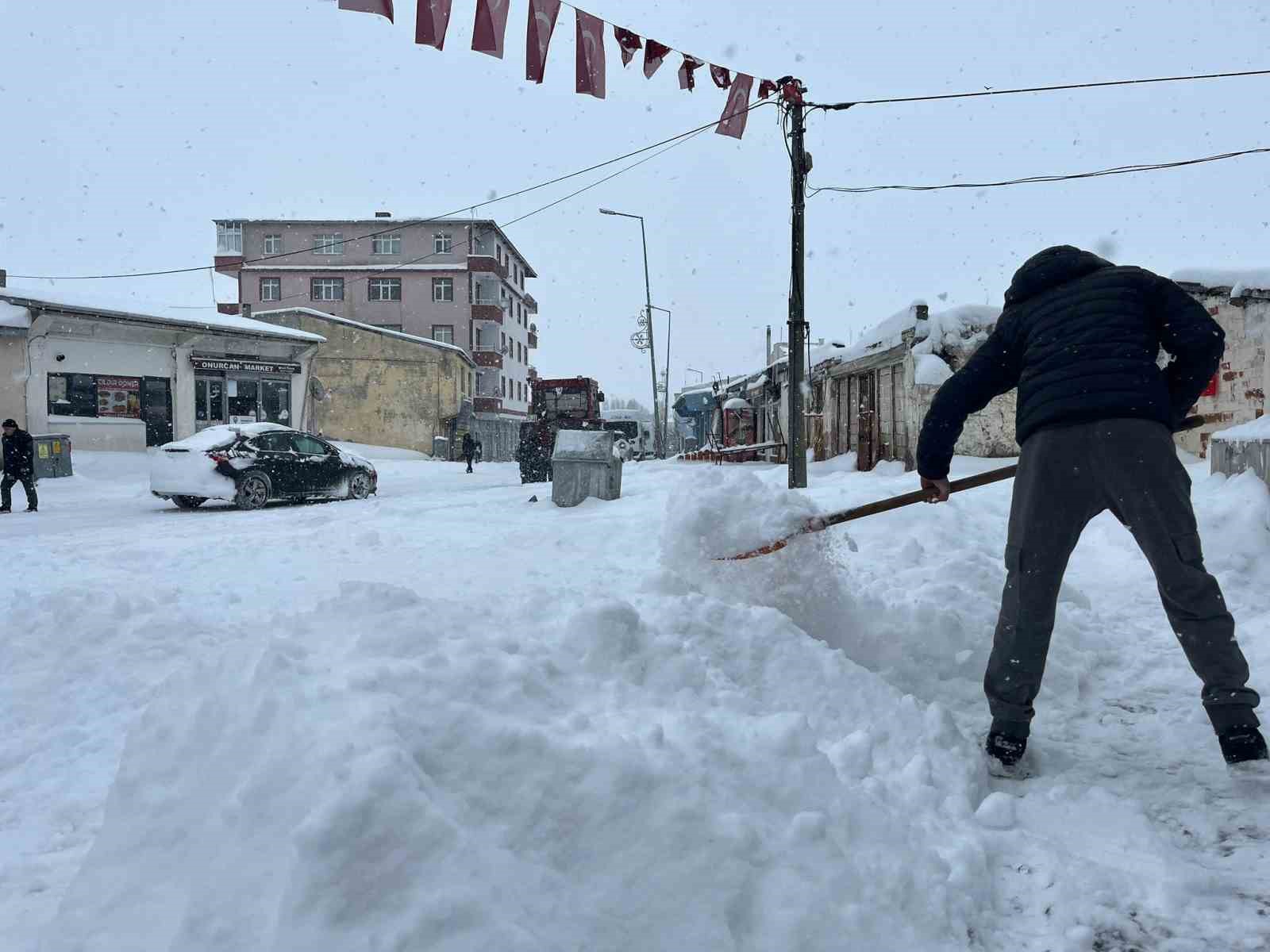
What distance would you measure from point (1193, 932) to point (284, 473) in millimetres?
13325

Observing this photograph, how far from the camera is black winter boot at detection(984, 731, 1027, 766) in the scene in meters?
2.60

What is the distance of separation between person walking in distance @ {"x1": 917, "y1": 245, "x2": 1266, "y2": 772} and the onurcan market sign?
2439cm

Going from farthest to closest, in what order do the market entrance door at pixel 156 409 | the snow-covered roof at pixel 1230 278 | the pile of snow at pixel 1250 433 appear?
the market entrance door at pixel 156 409 < the snow-covered roof at pixel 1230 278 < the pile of snow at pixel 1250 433

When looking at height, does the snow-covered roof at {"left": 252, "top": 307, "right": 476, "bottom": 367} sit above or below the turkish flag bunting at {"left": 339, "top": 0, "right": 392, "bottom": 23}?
above

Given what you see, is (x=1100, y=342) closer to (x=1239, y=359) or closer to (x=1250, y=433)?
(x=1250, y=433)

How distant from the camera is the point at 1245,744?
2.39 meters

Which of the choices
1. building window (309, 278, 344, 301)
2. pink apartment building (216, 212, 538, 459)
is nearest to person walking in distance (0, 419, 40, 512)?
pink apartment building (216, 212, 538, 459)

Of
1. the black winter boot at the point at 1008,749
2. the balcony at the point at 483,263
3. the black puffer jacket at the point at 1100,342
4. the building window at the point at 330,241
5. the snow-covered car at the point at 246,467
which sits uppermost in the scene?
the building window at the point at 330,241

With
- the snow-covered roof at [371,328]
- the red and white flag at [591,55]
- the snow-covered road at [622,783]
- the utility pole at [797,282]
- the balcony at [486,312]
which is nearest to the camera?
the snow-covered road at [622,783]

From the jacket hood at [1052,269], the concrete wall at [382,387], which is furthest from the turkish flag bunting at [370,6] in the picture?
the concrete wall at [382,387]

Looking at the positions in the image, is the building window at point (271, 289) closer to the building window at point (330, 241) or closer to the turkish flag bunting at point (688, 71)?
the building window at point (330, 241)

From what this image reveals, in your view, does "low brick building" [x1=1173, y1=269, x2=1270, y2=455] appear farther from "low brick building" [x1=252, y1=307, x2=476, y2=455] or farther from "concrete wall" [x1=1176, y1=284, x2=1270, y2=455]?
"low brick building" [x1=252, y1=307, x2=476, y2=455]

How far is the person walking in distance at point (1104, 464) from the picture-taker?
2424 mm

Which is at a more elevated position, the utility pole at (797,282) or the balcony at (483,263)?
the balcony at (483,263)
